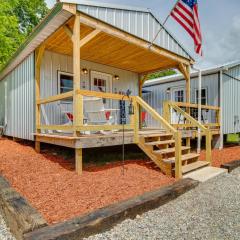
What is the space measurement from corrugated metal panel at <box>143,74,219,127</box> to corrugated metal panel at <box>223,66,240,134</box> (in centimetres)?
42

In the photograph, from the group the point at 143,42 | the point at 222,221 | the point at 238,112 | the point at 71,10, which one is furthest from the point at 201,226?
the point at 238,112

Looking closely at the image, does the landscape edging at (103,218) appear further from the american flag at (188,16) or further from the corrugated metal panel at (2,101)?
the corrugated metal panel at (2,101)

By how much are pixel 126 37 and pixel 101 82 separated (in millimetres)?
2692

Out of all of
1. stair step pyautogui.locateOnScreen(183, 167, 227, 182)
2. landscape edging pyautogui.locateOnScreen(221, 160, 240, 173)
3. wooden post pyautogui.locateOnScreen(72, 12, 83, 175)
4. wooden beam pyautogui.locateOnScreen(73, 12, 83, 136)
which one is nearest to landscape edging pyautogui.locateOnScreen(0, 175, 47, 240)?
wooden post pyautogui.locateOnScreen(72, 12, 83, 175)

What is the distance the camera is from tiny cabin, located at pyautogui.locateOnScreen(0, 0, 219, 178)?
15.4 ft

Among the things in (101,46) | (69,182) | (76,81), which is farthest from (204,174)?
(101,46)

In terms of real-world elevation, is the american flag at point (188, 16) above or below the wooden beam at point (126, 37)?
above

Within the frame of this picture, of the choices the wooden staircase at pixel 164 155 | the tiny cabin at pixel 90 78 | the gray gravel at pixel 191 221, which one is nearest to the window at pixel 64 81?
the tiny cabin at pixel 90 78

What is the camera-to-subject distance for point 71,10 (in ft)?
15.1

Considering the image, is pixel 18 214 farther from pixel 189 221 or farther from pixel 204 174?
pixel 204 174

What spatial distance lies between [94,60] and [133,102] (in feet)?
11.0

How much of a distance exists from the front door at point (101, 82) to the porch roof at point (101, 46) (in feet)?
1.49

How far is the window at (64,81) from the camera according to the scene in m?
7.20

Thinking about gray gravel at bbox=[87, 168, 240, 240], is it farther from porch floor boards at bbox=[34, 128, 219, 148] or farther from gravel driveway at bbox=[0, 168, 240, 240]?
porch floor boards at bbox=[34, 128, 219, 148]
